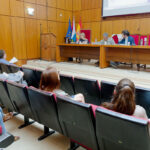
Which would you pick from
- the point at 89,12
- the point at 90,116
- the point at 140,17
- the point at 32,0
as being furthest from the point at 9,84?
the point at 89,12

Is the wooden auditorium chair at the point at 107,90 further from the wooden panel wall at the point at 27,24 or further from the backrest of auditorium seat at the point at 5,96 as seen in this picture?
the wooden panel wall at the point at 27,24

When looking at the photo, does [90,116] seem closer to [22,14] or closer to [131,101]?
[131,101]

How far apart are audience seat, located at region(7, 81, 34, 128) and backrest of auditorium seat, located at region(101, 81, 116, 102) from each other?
2.99 feet

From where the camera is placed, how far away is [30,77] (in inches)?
120

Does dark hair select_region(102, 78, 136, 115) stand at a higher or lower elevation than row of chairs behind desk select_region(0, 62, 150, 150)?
higher

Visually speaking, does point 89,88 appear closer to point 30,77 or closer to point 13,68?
point 30,77

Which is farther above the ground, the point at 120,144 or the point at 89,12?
the point at 89,12

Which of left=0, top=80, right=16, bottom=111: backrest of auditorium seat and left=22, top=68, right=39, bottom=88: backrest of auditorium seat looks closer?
left=0, top=80, right=16, bottom=111: backrest of auditorium seat

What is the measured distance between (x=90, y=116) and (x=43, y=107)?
59cm

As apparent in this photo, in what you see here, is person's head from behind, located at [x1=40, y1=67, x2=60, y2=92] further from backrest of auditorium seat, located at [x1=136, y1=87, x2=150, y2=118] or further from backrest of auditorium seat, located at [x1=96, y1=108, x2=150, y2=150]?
backrest of auditorium seat, located at [x1=136, y1=87, x2=150, y2=118]

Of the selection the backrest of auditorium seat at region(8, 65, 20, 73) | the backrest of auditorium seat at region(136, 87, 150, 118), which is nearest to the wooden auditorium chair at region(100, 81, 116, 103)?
the backrest of auditorium seat at region(136, 87, 150, 118)

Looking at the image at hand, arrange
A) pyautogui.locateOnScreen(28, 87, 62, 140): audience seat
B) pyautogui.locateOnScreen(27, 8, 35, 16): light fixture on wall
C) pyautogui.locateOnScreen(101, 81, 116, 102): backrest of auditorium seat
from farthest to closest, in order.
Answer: pyautogui.locateOnScreen(27, 8, 35, 16): light fixture on wall
pyautogui.locateOnScreen(101, 81, 116, 102): backrest of auditorium seat
pyautogui.locateOnScreen(28, 87, 62, 140): audience seat

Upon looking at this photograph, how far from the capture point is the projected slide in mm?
6746

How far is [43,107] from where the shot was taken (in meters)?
1.64
